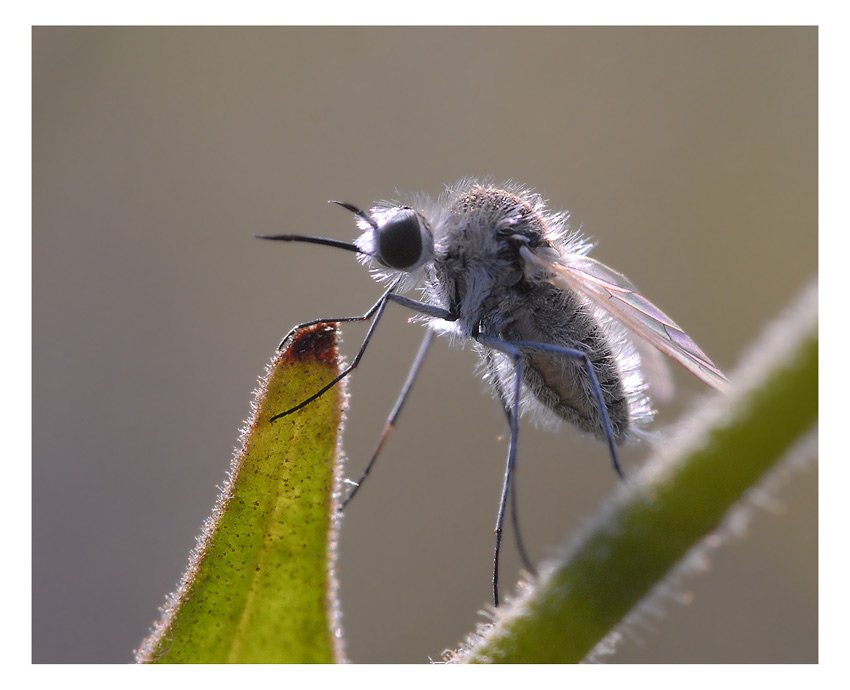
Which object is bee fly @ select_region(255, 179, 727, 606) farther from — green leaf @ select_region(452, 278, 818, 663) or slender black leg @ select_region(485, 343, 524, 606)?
green leaf @ select_region(452, 278, 818, 663)

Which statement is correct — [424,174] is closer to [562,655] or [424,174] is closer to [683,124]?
[683,124]

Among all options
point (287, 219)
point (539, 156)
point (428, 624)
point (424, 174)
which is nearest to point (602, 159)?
point (539, 156)

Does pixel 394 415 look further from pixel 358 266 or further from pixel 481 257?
pixel 358 266

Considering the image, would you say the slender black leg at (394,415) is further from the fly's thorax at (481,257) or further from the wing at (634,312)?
the wing at (634,312)

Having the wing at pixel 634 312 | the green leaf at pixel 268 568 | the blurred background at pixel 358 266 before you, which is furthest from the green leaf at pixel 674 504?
the blurred background at pixel 358 266

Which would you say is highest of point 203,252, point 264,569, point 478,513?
point 203,252

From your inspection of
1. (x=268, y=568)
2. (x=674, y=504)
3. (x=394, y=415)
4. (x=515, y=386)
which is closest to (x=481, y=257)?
(x=515, y=386)
